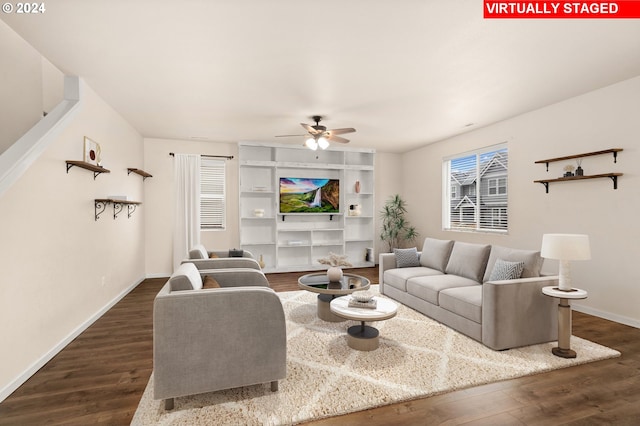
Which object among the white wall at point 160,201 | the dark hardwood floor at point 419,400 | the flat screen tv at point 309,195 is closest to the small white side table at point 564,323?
the dark hardwood floor at point 419,400

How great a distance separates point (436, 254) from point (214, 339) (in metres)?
3.57

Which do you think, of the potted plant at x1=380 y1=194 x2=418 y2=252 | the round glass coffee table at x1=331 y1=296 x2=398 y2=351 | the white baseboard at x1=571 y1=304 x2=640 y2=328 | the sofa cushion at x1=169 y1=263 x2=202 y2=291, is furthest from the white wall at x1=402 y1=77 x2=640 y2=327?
the sofa cushion at x1=169 y1=263 x2=202 y2=291

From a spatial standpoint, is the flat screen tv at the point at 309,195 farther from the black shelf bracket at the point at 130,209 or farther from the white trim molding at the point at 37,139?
the white trim molding at the point at 37,139

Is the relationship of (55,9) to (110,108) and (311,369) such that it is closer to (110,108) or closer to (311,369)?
(110,108)

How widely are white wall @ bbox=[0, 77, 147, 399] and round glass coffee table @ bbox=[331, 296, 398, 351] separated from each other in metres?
2.60

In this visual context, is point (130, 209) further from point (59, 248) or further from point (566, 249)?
point (566, 249)

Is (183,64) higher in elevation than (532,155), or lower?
higher

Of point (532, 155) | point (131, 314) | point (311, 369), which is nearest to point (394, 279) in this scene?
point (311, 369)

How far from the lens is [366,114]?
491cm

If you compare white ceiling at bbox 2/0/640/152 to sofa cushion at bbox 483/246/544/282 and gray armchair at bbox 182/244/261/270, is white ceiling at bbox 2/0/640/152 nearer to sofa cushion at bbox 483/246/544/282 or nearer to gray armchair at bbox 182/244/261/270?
sofa cushion at bbox 483/246/544/282

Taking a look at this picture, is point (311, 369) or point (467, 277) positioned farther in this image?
point (467, 277)

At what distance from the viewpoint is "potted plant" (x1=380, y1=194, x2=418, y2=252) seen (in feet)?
25.2

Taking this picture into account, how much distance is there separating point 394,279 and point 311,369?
7.67 ft

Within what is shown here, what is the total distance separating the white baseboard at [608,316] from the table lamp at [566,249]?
156 centimetres
